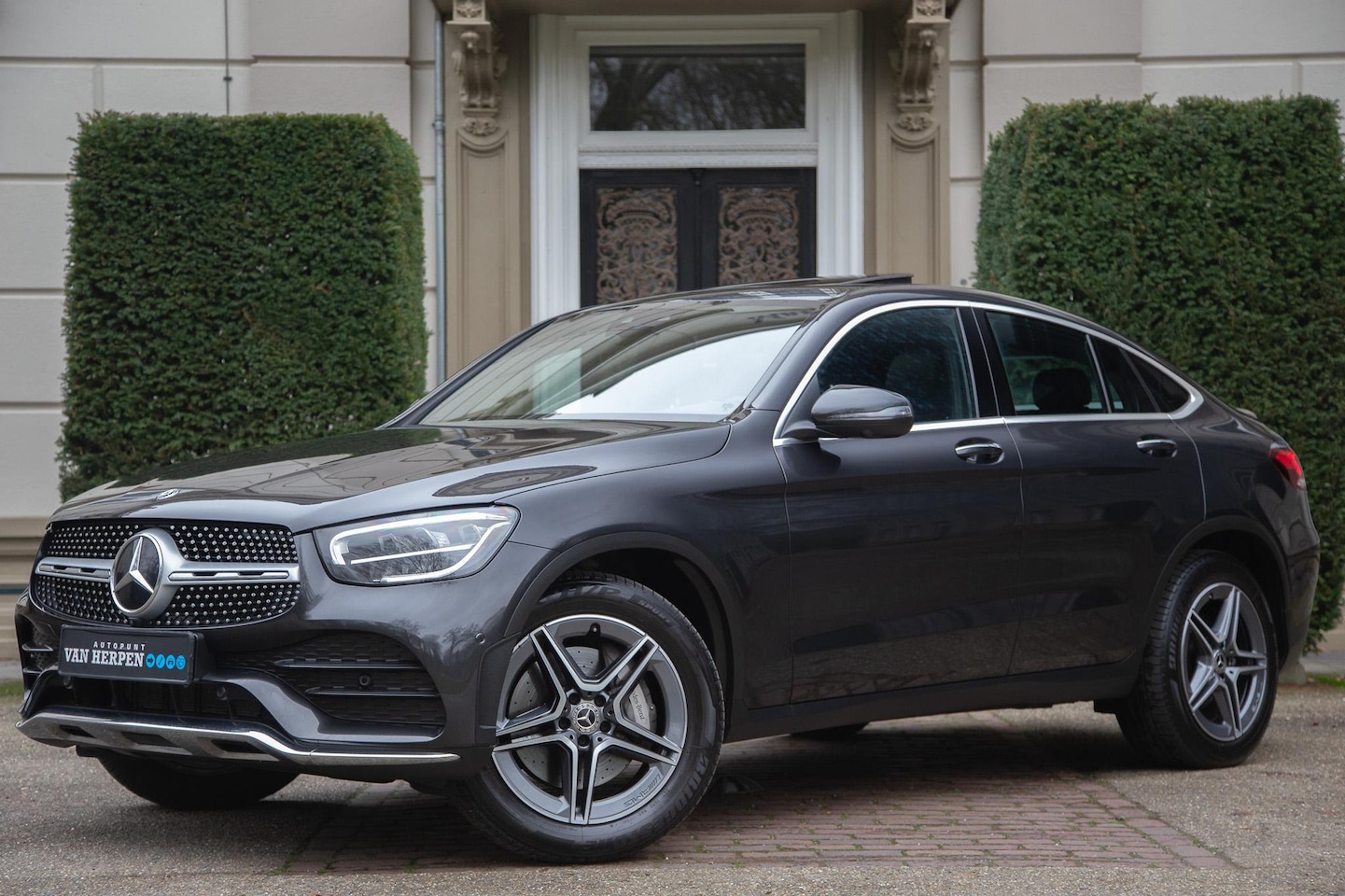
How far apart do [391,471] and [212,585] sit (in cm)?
55

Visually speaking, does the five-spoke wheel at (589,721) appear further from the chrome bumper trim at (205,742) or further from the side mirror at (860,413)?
the side mirror at (860,413)

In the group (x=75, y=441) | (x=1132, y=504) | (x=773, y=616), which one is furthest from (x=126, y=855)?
(x=75, y=441)

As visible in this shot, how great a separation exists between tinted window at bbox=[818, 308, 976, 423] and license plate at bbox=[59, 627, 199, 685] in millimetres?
2118

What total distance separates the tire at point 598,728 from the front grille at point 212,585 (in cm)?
63

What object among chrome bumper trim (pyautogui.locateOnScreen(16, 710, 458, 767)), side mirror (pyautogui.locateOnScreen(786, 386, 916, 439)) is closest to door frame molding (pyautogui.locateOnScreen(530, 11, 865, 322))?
side mirror (pyautogui.locateOnScreen(786, 386, 916, 439))

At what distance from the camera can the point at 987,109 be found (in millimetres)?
11430

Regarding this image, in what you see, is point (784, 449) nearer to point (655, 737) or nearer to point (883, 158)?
point (655, 737)

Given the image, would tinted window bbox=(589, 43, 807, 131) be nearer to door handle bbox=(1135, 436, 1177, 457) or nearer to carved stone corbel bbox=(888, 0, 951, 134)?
carved stone corbel bbox=(888, 0, 951, 134)

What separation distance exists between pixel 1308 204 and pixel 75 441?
21.5ft

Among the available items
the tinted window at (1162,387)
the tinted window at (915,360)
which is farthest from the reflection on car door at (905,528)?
the tinted window at (1162,387)

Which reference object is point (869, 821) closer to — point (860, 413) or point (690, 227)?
point (860, 413)

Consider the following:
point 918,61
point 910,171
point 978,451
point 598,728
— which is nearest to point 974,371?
point 978,451

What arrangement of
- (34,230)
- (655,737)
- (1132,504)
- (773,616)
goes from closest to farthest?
(655,737) → (773,616) → (1132,504) → (34,230)

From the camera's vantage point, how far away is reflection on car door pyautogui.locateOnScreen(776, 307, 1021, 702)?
195 inches
